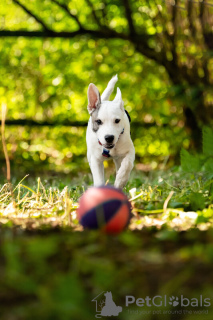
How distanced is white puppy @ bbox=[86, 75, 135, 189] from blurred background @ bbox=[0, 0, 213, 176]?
3396 mm

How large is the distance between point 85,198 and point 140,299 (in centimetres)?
A: 118

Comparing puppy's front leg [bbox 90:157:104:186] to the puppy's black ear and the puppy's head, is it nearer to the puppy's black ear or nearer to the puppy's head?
the puppy's head

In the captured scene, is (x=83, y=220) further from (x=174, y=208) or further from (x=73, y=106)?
(x=73, y=106)

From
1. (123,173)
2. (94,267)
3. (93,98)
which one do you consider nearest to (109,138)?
(123,173)

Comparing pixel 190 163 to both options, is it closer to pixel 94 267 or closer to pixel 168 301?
pixel 94 267

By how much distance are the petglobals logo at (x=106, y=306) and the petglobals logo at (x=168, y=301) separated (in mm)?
47

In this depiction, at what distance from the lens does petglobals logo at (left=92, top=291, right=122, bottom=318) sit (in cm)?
183

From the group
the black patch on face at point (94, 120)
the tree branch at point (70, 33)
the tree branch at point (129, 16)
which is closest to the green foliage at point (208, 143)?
the black patch on face at point (94, 120)

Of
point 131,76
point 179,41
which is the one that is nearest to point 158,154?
point 131,76

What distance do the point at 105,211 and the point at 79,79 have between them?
5358 mm

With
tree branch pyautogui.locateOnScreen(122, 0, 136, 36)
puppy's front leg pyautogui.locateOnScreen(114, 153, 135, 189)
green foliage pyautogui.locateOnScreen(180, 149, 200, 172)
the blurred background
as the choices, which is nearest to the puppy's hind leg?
puppy's front leg pyautogui.locateOnScreen(114, 153, 135, 189)

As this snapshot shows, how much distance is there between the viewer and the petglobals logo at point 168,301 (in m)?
1.87

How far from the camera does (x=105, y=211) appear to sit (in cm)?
287

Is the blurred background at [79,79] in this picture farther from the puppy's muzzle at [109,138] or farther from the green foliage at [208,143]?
the green foliage at [208,143]
